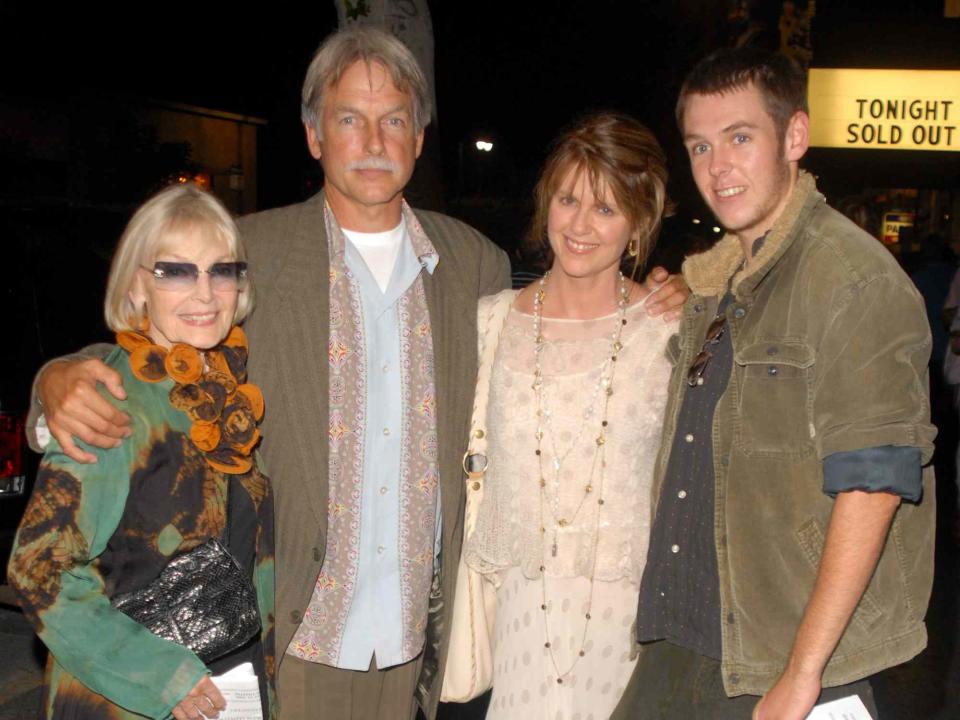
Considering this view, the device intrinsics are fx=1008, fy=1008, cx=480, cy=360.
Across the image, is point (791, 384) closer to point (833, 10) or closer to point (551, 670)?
point (551, 670)

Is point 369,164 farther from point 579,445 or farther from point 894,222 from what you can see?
point 894,222

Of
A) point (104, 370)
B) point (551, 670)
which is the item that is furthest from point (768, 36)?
point (104, 370)

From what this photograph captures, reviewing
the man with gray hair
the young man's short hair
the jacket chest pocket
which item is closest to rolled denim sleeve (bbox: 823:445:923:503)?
the jacket chest pocket

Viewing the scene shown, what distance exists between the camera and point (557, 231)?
10.3ft

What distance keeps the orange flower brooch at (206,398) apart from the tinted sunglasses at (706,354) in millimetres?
1083

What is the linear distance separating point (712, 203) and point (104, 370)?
1505 mm

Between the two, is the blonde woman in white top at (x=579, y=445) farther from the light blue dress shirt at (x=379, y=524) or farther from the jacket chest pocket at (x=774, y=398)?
the jacket chest pocket at (x=774, y=398)

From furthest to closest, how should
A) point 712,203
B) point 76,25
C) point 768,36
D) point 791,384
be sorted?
point 76,25
point 768,36
point 712,203
point 791,384

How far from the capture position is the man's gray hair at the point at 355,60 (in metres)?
3.19

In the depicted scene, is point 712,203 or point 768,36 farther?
point 768,36

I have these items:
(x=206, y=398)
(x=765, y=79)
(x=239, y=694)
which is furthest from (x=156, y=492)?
(x=765, y=79)

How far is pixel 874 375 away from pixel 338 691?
1910 mm

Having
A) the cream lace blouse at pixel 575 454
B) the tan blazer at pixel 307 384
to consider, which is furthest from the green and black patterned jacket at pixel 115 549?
the cream lace blouse at pixel 575 454

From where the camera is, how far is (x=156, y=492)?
2.21m
